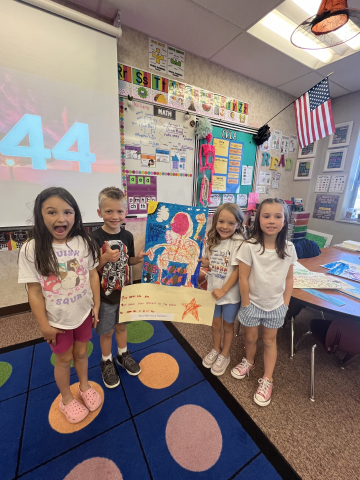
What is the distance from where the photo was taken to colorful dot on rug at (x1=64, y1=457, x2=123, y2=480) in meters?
0.85

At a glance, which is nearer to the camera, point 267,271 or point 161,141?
point 267,271

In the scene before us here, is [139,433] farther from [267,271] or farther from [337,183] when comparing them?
[337,183]

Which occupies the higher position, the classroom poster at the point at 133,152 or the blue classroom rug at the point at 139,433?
the classroom poster at the point at 133,152

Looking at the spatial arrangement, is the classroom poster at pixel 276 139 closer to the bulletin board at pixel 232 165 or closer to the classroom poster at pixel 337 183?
the bulletin board at pixel 232 165

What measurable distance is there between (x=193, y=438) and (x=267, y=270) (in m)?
0.94

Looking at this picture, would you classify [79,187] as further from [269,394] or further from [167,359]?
[269,394]

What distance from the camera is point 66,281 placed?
0.91 meters

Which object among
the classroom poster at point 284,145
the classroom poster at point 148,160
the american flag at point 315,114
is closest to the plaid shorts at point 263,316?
the classroom poster at point 148,160

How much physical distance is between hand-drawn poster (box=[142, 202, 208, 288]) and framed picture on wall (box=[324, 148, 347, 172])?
3414mm

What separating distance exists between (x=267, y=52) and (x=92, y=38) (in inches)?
71.0

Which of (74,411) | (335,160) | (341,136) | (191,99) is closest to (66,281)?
(74,411)

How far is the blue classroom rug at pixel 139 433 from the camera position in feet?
2.90

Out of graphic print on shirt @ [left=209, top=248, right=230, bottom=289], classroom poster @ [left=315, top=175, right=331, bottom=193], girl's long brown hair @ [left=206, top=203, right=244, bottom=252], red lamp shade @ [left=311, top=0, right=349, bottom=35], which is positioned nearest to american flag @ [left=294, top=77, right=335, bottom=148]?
red lamp shade @ [left=311, top=0, right=349, bottom=35]

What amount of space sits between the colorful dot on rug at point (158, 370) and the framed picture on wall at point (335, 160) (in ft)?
12.4
